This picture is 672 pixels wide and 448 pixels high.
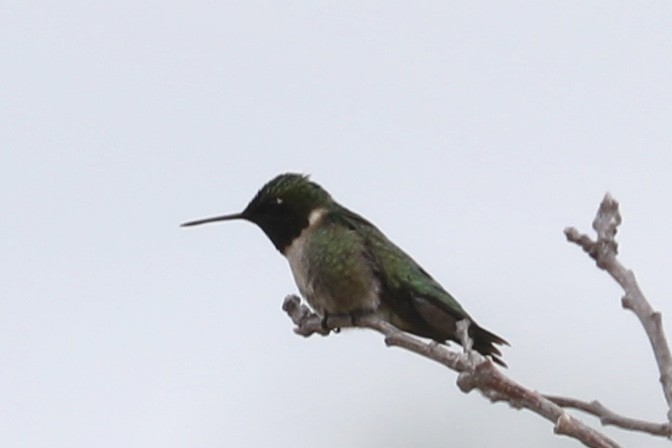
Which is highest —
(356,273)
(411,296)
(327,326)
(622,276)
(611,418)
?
(356,273)

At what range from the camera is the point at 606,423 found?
362 cm

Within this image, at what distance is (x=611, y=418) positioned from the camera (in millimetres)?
A: 3611

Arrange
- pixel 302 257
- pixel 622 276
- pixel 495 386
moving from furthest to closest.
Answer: pixel 302 257 < pixel 622 276 < pixel 495 386

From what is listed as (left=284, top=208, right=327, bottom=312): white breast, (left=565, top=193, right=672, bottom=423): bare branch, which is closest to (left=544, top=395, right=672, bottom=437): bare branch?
(left=565, top=193, right=672, bottom=423): bare branch

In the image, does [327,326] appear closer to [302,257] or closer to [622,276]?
[302,257]

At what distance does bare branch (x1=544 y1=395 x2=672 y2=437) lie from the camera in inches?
132

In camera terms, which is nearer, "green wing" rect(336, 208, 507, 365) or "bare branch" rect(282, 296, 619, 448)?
"bare branch" rect(282, 296, 619, 448)

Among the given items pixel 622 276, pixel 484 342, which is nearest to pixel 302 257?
pixel 484 342

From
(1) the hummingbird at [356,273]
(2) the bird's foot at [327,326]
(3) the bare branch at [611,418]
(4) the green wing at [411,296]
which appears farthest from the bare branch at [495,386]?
(4) the green wing at [411,296]

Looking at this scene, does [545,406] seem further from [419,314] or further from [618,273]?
[419,314]

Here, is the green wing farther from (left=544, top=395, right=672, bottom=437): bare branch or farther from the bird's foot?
(left=544, top=395, right=672, bottom=437): bare branch

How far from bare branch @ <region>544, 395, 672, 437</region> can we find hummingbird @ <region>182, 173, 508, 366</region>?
6.90ft

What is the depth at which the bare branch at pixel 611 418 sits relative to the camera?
336 cm

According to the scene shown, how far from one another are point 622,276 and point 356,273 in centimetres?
278
